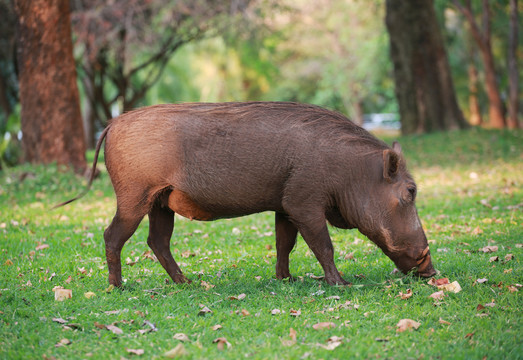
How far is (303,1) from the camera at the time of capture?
161ft

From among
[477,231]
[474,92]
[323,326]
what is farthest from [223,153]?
[474,92]

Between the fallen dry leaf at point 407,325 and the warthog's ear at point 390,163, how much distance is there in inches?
60.1

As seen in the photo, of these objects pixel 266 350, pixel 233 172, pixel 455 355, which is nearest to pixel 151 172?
pixel 233 172

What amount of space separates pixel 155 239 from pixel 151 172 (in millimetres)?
881

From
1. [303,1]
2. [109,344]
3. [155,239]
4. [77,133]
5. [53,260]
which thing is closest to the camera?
[109,344]

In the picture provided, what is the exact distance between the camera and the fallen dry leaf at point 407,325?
15.6 ft

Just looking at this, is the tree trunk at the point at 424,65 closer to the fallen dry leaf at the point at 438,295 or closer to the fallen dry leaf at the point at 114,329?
the fallen dry leaf at the point at 438,295

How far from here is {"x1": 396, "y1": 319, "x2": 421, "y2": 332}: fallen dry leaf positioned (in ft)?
15.6

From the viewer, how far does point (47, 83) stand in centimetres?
1340

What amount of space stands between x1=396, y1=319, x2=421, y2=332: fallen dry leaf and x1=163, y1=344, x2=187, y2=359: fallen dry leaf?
163 centimetres

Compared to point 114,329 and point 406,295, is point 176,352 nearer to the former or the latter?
point 114,329

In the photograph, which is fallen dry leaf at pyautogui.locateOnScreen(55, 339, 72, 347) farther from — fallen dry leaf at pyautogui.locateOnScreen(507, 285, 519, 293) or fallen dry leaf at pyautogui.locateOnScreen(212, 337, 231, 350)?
fallen dry leaf at pyautogui.locateOnScreen(507, 285, 519, 293)

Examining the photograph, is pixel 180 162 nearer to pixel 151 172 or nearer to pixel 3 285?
pixel 151 172

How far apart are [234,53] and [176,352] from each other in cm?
4135
